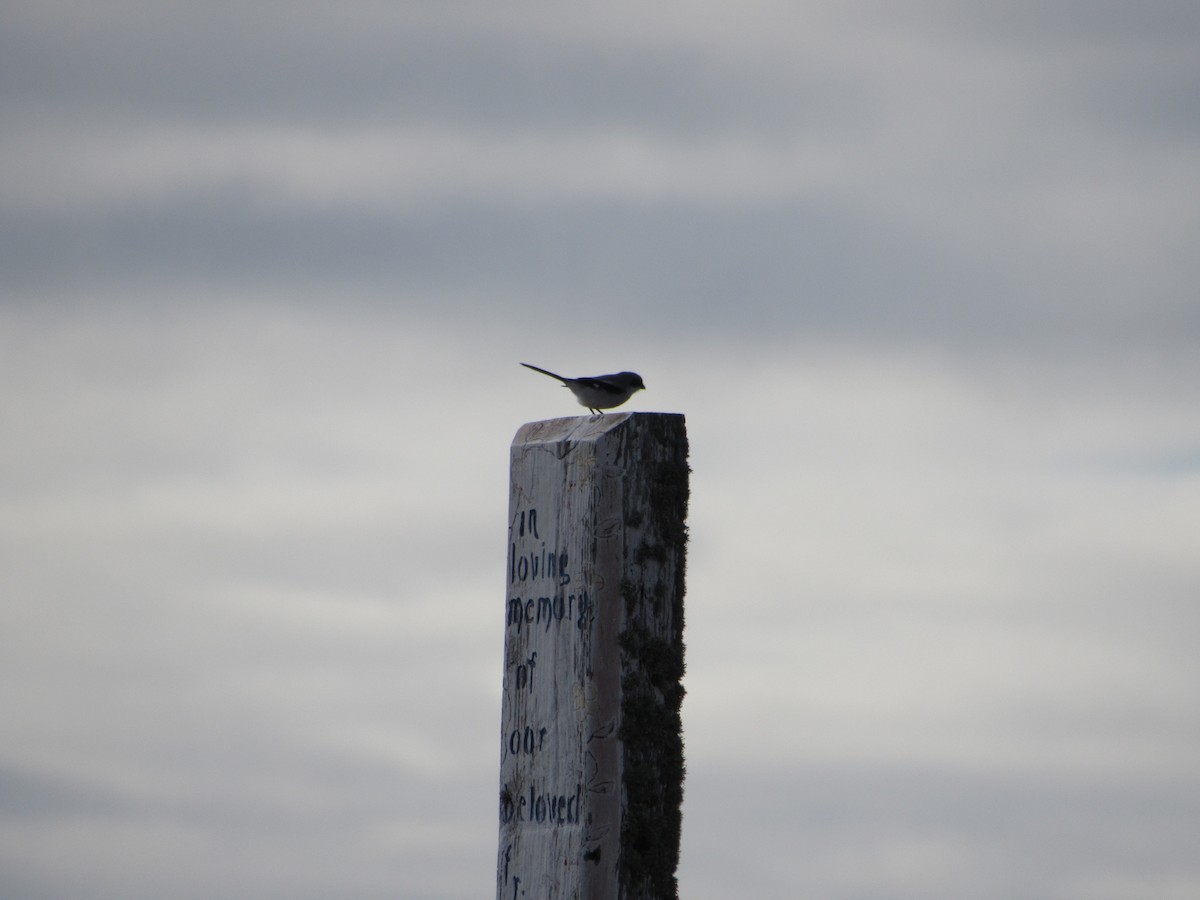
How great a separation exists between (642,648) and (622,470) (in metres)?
0.74

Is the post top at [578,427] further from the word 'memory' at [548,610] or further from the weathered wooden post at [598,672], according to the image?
the word 'memory' at [548,610]

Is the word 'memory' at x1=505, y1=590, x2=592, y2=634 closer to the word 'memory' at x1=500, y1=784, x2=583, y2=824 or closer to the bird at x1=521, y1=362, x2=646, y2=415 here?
the word 'memory' at x1=500, y1=784, x2=583, y2=824


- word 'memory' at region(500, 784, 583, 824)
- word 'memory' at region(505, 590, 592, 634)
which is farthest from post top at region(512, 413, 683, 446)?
word 'memory' at region(500, 784, 583, 824)

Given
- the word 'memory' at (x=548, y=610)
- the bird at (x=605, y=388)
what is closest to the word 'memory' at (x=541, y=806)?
the word 'memory' at (x=548, y=610)

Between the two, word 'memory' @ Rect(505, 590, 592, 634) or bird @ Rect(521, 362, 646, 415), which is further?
bird @ Rect(521, 362, 646, 415)

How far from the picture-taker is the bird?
8508mm

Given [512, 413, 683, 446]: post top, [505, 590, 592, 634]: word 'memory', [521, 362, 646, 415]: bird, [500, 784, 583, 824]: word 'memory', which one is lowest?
[500, 784, 583, 824]: word 'memory'

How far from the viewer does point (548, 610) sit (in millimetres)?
6492

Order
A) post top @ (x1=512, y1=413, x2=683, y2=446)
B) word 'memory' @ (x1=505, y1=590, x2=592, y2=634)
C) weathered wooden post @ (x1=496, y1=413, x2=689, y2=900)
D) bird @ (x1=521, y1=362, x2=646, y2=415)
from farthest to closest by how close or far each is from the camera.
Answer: bird @ (x1=521, y1=362, x2=646, y2=415) → post top @ (x1=512, y1=413, x2=683, y2=446) → word 'memory' @ (x1=505, y1=590, x2=592, y2=634) → weathered wooden post @ (x1=496, y1=413, x2=689, y2=900)

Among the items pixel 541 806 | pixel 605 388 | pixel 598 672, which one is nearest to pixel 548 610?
pixel 598 672

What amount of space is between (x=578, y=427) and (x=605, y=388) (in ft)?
6.15

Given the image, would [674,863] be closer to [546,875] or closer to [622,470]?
[546,875]

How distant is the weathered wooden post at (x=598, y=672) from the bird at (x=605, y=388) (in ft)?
6.01

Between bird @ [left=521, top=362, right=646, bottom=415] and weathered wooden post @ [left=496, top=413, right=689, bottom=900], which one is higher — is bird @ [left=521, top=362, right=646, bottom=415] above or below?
above
